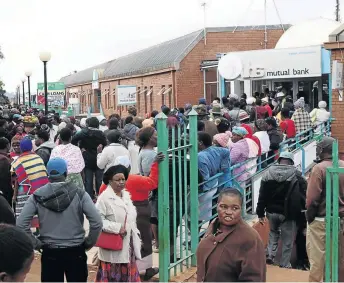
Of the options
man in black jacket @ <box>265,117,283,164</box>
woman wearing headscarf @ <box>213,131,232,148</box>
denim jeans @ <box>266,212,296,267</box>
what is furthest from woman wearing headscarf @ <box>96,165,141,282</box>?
man in black jacket @ <box>265,117,283,164</box>

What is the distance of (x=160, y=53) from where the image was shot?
33.2 m

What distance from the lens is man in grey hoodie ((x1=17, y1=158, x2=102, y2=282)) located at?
5309 millimetres

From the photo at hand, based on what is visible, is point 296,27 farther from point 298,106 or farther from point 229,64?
point 298,106

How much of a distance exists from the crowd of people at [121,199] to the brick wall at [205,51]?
14705mm

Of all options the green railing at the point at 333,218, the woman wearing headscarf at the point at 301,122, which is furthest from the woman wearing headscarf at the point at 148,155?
the woman wearing headscarf at the point at 301,122

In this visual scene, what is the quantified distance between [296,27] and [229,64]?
4.83 m

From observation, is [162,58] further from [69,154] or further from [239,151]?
[69,154]

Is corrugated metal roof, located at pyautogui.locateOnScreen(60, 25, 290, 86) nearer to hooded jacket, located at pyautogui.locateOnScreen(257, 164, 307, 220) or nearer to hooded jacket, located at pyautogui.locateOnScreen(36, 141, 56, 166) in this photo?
hooded jacket, located at pyautogui.locateOnScreen(36, 141, 56, 166)

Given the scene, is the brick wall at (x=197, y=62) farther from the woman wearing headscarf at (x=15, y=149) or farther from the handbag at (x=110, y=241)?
the handbag at (x=110, y=241)

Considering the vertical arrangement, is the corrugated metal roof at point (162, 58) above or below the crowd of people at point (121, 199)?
above

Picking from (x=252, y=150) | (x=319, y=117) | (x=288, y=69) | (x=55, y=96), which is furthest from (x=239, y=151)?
(x=55, y=96)

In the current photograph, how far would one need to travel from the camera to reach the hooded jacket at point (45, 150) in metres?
9.33

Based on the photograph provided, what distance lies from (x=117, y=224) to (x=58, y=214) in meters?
0.73

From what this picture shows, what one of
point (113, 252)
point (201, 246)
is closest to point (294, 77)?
point (113, 252)
